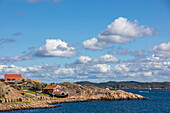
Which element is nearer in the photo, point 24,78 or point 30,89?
point 30,89

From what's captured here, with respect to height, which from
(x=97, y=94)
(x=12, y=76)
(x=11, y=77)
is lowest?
(x=97, y=94)

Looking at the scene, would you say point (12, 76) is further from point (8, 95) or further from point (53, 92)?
point (8, 95)

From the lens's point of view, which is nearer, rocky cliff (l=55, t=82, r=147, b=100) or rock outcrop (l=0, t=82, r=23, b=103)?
rock outcrop (l=0, t=82, r=23, b=103)

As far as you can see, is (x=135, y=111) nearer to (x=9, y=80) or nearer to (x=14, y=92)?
(x=14, y=92)

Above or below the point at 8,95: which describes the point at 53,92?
above

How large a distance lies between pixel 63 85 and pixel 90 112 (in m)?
74.2

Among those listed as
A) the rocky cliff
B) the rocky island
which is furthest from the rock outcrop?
the rocky cliff

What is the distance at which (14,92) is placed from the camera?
401 ft

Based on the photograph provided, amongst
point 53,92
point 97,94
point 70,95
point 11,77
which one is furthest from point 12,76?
point 97,94

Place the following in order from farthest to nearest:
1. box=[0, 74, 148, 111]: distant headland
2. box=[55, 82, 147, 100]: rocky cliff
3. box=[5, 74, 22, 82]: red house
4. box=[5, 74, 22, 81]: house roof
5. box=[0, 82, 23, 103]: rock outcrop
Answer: box=[5, 74, 22, 81]: house roof
box=[5, 74, 22, 82]: red house
box=[55, 82, 147, 100]: rocky cliff
box=[0, 74, 148, 111]: distant headland
box=[0, 82, 23, 103]: rock outcrop

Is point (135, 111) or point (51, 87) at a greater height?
point (51, 87)

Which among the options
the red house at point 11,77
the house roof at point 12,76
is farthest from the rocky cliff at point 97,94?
the red house at point 11,77

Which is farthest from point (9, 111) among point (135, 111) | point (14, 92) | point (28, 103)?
point (135, 111)

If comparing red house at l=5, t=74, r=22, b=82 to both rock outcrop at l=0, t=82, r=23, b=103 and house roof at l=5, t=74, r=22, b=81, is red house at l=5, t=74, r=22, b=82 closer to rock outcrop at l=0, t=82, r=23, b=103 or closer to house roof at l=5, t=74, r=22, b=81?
house roof at l=5, t=74, r=22, b=81
